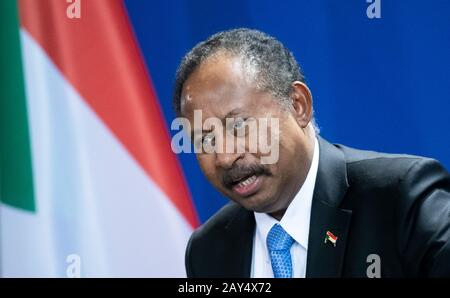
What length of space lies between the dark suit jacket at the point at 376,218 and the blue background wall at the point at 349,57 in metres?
0.49

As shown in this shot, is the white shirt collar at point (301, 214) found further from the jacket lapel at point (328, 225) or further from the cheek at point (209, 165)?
the cheek at point (209, 165)

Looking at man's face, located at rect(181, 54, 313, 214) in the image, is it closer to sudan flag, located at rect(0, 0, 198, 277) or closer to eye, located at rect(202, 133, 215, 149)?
eye, located at rect(202, 133, 215, 149)

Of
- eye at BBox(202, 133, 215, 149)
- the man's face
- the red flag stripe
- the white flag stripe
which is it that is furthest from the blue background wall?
eye at BBox(202, 133, 215, 149)

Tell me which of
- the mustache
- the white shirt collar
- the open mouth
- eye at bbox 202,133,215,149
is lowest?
the white shirt collar

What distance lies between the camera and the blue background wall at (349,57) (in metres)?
1.94

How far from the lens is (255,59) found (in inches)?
56.2

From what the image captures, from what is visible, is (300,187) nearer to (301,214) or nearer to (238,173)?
(301,214)

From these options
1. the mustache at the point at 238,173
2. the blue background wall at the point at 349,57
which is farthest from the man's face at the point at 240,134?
the blue background wall at the point at 349,57

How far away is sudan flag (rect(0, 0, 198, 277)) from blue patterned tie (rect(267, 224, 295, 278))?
2.11ft

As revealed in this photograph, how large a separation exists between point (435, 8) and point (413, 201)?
0.84 meters

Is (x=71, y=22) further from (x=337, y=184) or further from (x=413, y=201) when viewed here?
(x=413, y=201)

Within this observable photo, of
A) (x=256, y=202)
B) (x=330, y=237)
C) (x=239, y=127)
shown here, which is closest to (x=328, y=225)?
(x=330, y=237)

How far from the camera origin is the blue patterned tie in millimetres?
1407
